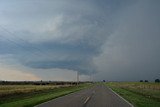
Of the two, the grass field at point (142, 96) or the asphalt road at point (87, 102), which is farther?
the grass field at point (142, 96)

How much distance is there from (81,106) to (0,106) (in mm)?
5910

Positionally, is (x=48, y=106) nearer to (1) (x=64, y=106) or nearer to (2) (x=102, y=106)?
(1) (x=64, y=106)

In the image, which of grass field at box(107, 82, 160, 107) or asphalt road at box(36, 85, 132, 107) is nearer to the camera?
asphalt road at box(36, 85, 132, 107)

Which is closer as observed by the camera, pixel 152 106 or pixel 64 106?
pixel 64 106

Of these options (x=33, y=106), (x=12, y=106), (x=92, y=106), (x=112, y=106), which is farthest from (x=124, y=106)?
(x=12, y=106)

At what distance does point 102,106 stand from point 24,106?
5459 millimetres

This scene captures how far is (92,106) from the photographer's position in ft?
65.7

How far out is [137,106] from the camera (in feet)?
70.8

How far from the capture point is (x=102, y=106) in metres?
20.3

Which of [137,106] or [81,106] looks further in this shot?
[137,106]

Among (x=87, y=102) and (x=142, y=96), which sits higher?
(x=142, y=96)

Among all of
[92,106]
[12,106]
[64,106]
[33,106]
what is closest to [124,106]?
[92,106]

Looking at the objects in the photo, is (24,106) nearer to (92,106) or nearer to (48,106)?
(48,106)

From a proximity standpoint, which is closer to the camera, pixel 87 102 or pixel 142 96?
pixel 87 102
